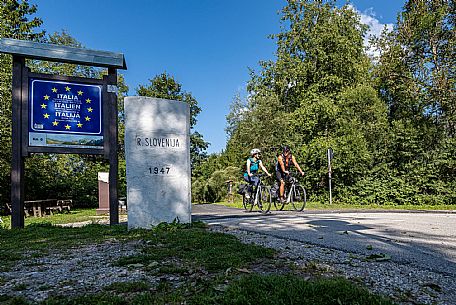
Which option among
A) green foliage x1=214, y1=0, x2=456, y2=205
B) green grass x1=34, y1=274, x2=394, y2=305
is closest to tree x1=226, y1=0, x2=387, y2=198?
green foliage x1=214, y1=0, x2=456, y2=205

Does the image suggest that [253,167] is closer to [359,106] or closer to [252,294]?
[252,294]

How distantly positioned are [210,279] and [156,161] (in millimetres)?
4052

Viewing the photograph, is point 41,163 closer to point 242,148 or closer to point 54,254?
point 242,148

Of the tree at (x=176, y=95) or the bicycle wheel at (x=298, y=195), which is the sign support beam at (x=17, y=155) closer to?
the bicycle wheel at (x=298, y=195)

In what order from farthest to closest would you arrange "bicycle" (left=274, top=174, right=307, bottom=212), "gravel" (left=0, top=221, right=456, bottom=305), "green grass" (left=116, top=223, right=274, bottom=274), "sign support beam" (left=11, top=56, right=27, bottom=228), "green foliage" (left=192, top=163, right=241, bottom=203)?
"green foliage" (left=192, top=163, right=241, bottom=203)
"bicycle" (left=274, top=174, right=307, bottom=212)
"sign support beam" (left=11, top=56, right=27, bottom=228)
"green grass" (left=116, top=223, right=274, bottom=274)
"gravel" (left=0, top=221, right=456, bottom=305)

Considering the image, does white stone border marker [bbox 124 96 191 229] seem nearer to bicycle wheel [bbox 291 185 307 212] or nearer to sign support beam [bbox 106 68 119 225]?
sign support beam [bbox 106 68 119 225]

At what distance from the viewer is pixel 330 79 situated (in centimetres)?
2562

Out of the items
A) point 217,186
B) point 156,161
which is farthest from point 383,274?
point 217,186

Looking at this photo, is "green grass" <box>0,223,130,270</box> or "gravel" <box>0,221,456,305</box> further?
"green grass" <box>0,223,130,270</box>

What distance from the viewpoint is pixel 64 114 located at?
7.55 m

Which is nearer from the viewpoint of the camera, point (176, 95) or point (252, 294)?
point (252, 294)

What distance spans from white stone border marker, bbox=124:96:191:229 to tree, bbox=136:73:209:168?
37.3 meters

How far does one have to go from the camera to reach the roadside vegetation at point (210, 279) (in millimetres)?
2213

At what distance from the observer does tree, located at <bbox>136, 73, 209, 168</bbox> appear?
4441 centimetres
